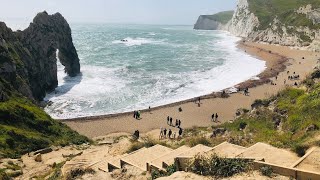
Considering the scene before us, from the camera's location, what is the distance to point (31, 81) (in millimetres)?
51656

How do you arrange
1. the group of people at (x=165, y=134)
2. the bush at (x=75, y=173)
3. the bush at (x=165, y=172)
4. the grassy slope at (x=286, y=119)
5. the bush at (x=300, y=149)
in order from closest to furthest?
the bush at (x=165, y=172) < the bush at (x=300, y=149) < the bush at (x=75, y=173) < the grassy slope at (x=286, y=119) < the group of people at (x=165, y=134)

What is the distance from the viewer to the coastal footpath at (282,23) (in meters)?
114

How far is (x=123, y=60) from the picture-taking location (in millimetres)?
94625

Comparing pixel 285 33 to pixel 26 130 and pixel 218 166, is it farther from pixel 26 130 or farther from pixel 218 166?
pixel 218 166

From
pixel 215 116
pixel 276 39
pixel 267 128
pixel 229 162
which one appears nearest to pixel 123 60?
pixel 215 116

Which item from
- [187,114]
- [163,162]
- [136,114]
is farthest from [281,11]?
[163,162]

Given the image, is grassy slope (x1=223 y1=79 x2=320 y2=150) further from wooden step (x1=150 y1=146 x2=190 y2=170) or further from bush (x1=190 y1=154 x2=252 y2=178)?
wooden step (x1=150 y1=146 x2=190 y2=170)

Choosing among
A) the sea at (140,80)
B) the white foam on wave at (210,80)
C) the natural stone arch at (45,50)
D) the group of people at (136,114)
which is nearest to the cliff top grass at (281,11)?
the sea at (140,80)

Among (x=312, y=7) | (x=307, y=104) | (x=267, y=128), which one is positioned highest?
(x=312, y=7)

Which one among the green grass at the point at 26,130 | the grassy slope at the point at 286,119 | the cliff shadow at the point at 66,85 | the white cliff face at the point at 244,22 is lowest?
the cliff shadow at the point at 66,85

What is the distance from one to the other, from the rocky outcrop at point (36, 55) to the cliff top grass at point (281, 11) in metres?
80.5

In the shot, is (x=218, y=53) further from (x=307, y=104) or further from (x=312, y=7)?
(x=307, y=104)

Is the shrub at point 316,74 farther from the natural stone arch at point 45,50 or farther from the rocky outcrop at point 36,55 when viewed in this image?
the natural stone arch at point 45,50

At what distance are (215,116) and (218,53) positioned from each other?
6512cm
